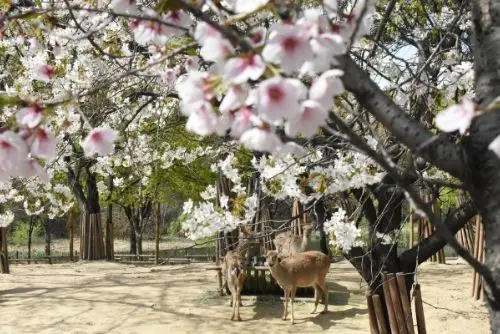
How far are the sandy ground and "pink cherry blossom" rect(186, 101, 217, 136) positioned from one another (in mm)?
5388

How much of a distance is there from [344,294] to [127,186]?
1161 centimetres

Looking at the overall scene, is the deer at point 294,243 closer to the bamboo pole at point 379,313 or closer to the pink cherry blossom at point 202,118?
the bamboo pole at point 379,313

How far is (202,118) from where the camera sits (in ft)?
3.97

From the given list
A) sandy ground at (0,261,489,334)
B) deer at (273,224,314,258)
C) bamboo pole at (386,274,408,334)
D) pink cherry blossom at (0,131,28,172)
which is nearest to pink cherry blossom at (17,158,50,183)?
pink cherry blossom at (0,131,28,172)

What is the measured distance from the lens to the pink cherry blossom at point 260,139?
1.19 meters

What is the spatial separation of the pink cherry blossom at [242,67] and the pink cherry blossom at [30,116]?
19.0 inches

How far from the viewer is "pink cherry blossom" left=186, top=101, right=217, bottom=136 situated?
120 cm

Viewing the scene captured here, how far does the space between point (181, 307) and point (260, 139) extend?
8.04 meters

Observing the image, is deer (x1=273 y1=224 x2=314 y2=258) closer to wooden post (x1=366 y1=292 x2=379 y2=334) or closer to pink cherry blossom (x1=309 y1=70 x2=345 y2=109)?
wooden post (x1=366 y1=292 x2=379 y2=334)

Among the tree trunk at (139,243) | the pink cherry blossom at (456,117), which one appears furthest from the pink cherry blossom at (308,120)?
the tree trunk at (139,243)

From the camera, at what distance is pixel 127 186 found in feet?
64.1

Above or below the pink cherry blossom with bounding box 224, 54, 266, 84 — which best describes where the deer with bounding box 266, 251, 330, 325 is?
below

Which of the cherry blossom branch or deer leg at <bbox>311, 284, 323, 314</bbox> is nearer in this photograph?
the cherry blossom branch

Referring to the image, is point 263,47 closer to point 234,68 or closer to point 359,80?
point 234,68
